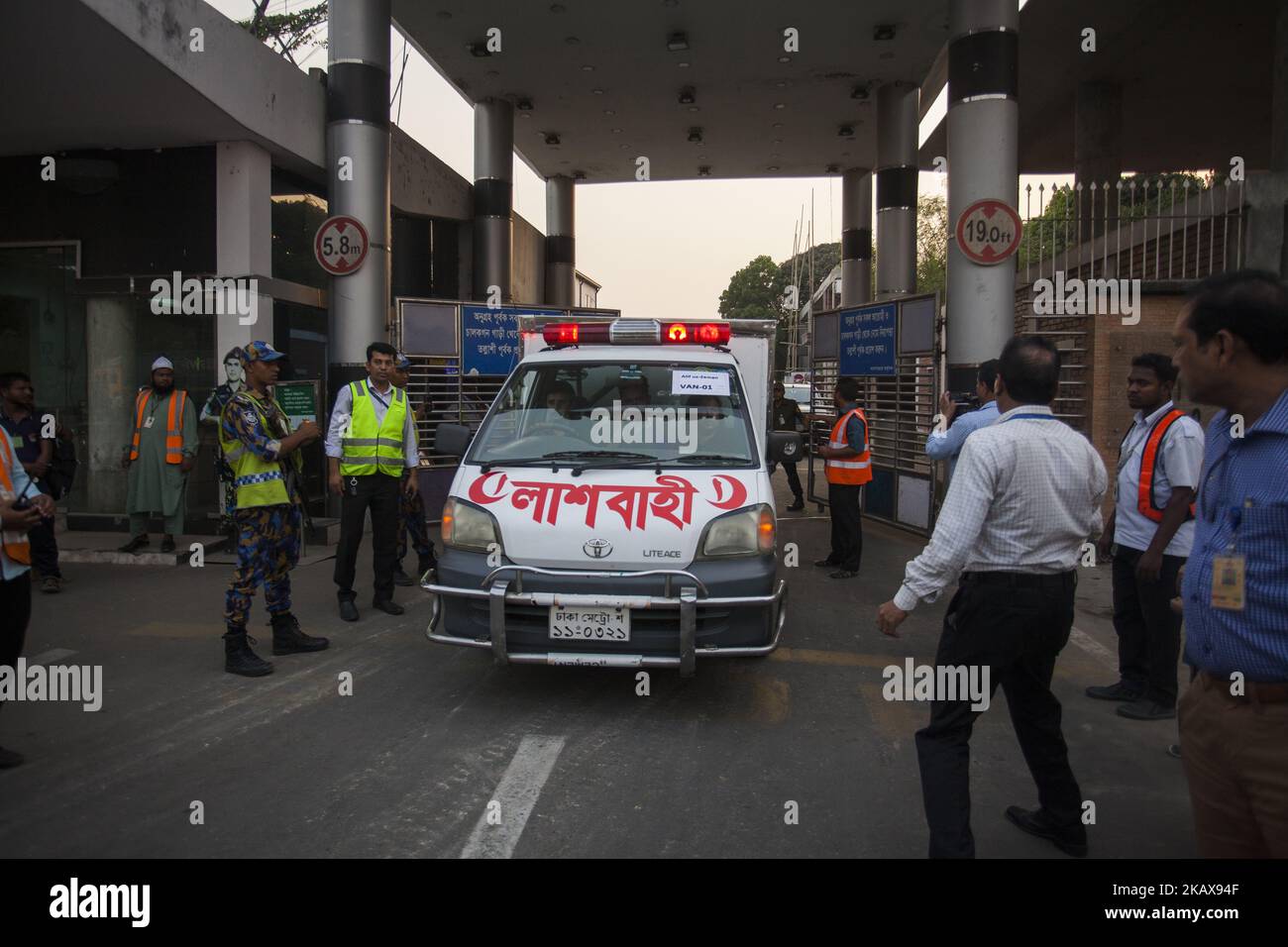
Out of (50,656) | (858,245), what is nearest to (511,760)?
(50,656)

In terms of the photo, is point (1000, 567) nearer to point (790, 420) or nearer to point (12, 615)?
point (12, 615)

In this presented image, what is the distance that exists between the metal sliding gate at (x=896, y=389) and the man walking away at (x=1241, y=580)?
9366 mm

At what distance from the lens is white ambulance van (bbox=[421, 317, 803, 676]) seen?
16.3 feet

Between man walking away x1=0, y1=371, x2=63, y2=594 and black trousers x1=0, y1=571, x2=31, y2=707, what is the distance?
3.42 m

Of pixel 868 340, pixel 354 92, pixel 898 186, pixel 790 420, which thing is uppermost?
pixel 898 186

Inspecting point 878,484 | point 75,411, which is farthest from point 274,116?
point 878,484

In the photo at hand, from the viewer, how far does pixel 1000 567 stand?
3430mm

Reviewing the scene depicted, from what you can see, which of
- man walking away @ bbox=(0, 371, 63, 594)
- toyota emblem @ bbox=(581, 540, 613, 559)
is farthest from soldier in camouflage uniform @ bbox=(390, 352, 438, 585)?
toyota emblem @ bbox=(581, 540, 613, 559)

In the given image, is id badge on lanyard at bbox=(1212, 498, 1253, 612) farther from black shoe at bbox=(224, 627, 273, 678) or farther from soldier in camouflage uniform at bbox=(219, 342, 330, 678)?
black shoe at bbox=(224, 627, 273, 678)

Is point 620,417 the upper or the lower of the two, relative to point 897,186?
lower

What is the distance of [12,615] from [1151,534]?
19.2 ft

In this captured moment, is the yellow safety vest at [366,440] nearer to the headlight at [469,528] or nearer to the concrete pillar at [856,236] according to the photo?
the headlight at [469,528]

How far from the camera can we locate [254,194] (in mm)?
11398
